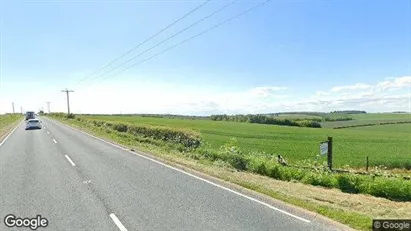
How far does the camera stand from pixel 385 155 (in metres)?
29.6

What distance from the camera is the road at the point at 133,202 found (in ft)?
20.4

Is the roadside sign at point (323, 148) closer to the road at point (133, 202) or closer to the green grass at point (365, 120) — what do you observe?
the road at point (133, 202)

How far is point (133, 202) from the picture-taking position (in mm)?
7707

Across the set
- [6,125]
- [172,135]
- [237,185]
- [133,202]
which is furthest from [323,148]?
[6,125]

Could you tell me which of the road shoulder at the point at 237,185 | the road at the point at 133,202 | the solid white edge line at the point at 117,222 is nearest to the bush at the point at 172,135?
the road shoulder at the point at 237,185

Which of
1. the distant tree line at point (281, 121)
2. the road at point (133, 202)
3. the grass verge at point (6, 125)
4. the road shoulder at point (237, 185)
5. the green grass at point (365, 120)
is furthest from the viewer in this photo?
the green grass at point (365, 120)

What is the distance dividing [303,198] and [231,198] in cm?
184

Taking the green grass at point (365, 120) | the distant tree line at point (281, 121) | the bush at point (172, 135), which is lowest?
the green grass at point (365, 120)

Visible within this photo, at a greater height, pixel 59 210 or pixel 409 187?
pixel 59 210

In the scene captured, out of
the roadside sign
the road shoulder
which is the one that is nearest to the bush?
the road shoulder

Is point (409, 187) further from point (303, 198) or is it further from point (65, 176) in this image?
point (65, 176)

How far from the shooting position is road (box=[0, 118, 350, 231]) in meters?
6.22

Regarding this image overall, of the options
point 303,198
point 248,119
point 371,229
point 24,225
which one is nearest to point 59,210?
point 24,225

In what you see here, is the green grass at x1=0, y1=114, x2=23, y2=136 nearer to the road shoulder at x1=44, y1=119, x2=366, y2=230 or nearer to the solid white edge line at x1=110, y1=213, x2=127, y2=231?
the road shoulder at x1=44, y1=119, x2=366, y2=230
